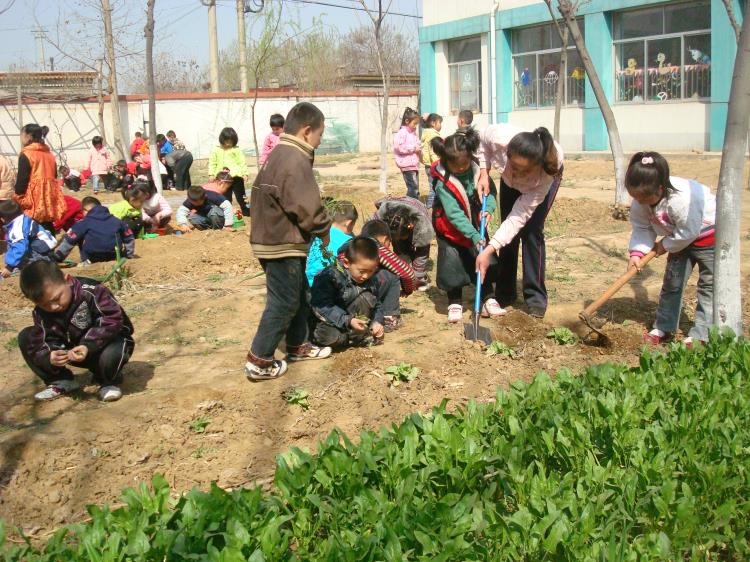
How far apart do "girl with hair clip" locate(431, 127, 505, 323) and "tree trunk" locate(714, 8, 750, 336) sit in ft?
5.26

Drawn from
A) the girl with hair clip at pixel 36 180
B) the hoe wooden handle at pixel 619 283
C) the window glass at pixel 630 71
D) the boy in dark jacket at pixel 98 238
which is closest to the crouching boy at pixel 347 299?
the hoe wooden handle at pixel 619 283

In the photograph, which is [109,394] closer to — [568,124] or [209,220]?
[209,220]

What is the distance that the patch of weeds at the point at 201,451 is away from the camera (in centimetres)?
396

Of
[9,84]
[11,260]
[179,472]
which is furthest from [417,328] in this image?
[9,84]

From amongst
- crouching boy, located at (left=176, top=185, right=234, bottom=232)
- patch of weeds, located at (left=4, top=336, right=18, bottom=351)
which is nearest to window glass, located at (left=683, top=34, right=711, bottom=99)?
crouching boy, located at (left=176, top=185, right=234, bottom=232)

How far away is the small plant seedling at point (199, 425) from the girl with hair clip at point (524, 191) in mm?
2199

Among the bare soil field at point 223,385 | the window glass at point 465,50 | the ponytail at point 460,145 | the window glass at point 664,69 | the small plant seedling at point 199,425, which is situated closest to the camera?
the bare soil field at point 223,385

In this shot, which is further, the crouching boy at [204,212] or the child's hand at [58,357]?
the crouching boy at [204,212]

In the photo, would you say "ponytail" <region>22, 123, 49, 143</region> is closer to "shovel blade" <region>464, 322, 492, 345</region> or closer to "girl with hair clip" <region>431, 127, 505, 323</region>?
"girl with hair clip" <region>431, 127, 505, 323</region>

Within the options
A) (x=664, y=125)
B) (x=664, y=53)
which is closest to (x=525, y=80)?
(x=664, y=53)

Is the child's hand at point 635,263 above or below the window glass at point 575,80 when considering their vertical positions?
below

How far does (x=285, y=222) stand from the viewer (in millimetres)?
4672

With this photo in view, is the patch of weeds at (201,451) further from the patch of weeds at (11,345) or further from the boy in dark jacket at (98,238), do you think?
the boy in dark jacket at (98,238)

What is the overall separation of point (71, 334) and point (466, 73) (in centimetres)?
2377
